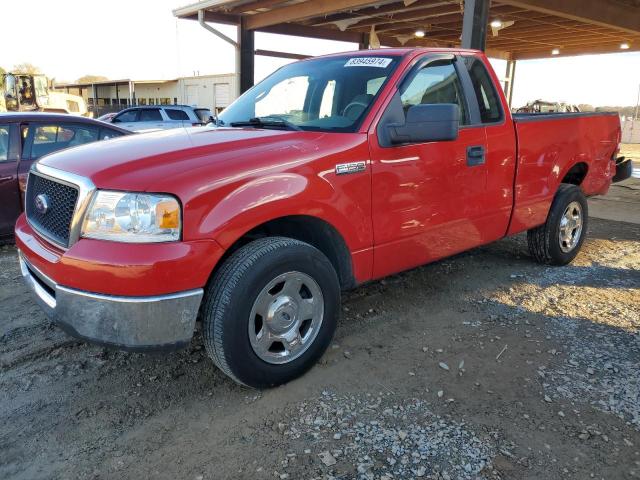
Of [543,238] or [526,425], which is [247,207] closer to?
[526,425]

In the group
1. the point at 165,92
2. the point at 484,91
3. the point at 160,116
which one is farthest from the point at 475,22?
the point at 165,92

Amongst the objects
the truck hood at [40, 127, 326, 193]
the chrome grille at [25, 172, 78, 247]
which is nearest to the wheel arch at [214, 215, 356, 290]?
the truck hood at [40, 127, 326, 193]

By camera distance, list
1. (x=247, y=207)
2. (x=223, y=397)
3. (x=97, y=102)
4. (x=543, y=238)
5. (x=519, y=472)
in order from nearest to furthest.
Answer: (x=519, y=472)
(x=247, y=207)
(x=223, y=397)
(x=543, y=238)
(x=97, y=102)

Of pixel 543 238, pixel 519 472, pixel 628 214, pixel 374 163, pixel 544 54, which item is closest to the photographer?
pixel 519 472

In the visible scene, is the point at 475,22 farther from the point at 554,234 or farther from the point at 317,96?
the point at 317,96

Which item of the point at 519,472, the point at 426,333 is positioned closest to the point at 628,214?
the point at 426,333

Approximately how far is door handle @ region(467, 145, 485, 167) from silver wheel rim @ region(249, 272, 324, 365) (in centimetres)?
165

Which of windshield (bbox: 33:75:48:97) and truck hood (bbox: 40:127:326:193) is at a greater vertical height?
windshield (bbox: 33:75:48:97)

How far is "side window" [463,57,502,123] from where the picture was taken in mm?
4051

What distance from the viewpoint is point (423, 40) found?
17719mm

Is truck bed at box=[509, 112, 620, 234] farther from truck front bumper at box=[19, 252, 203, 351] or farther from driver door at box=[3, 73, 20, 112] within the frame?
driver door at box=[3, 73, 20, 112]

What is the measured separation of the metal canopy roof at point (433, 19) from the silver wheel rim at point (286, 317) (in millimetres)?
8628

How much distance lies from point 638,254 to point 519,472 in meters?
4.53

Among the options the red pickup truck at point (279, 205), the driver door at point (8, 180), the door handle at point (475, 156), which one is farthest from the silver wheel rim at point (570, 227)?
the driver door at point (8, 180)
